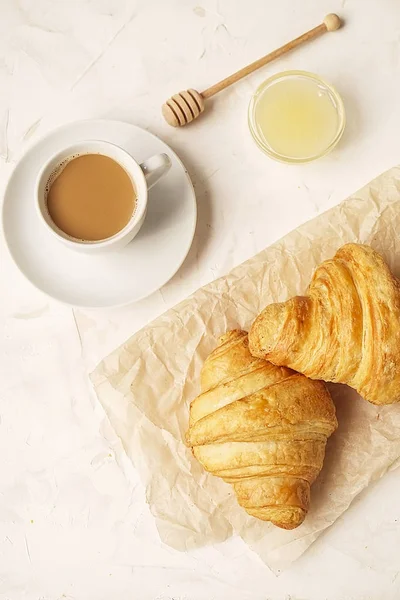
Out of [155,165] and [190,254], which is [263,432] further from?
[155,165]

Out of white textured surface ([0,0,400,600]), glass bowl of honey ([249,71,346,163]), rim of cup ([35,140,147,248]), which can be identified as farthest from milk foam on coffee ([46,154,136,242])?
glass bowl of honey ([249,71,346,163])

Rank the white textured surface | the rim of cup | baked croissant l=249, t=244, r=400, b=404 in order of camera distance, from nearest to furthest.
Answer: baked croissant l=249, t=244, r=400, b=404
the rim of cup
the white textured surface

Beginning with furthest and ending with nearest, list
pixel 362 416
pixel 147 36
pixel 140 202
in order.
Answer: pixel 147 36, pixel 362 416, pixel 140 202

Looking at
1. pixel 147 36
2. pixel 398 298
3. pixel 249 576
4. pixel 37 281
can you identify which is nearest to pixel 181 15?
pixel 147 36

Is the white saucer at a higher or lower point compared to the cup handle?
lower

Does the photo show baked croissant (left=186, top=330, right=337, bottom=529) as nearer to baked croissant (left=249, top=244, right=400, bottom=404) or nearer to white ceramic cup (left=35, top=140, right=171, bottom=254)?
baked croissant (left=249, top=244, right=400, bottom=404)

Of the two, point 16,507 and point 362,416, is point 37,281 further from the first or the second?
point 362,416
